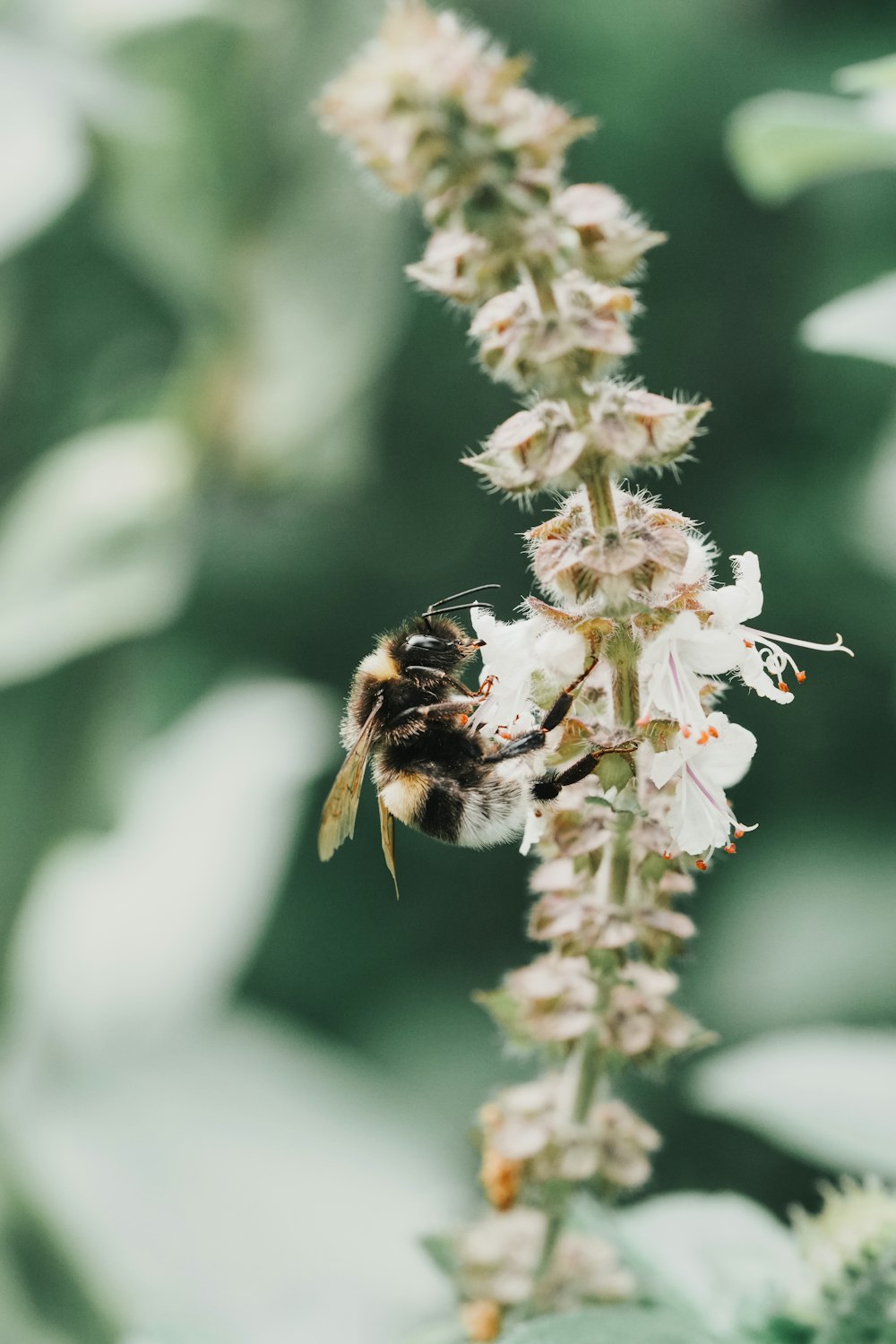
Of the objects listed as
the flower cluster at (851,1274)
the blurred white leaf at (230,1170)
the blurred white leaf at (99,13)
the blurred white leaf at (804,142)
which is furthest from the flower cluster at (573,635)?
the blurred white leaf at (99,13)

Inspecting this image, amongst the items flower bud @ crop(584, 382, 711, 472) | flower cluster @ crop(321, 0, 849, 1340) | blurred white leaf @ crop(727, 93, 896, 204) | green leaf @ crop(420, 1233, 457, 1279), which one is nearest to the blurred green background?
blurred white leaf @ crop(727, 93, 896, 204)

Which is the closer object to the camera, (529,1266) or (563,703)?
(563,703)

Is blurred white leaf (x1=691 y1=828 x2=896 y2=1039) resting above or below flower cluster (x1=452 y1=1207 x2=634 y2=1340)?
above

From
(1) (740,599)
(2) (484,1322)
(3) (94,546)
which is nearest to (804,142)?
(1) (740,599)

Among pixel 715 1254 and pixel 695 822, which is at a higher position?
pixel 695 822

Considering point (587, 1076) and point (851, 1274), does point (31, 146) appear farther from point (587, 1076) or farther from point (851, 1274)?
point (851, 1274)

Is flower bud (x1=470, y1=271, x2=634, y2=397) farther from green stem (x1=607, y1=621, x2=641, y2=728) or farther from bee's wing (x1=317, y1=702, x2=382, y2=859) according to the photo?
bee's wing (x1=317, y1=702, x2=382, y2=859)

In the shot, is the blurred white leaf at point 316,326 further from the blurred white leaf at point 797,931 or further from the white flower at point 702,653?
the white flower at point 702,653
